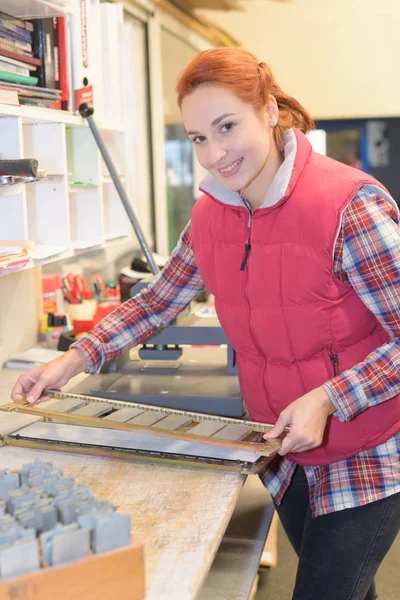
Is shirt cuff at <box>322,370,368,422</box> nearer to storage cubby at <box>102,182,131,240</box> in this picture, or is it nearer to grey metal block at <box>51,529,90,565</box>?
grey metal block at <box>51,529,90,565</box>

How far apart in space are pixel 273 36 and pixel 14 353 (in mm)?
3977

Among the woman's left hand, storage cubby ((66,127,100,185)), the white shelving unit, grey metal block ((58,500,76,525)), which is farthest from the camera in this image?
storage cubby ((66,127,100,185))

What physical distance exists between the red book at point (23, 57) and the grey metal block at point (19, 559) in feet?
4.27

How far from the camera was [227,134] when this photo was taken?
1.36 m

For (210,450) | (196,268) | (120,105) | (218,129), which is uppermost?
(120,105)

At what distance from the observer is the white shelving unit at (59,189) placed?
1.84 meters

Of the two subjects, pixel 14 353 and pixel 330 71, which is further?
pixel 330 71

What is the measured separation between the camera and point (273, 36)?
17.8 feet

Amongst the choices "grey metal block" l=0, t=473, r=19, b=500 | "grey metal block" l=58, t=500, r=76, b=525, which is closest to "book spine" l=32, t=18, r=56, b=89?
"grey metal block" l=0, t=473, r=19, b=500

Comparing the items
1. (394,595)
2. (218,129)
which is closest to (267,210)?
(218,129)

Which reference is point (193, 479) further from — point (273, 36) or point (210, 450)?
point (273, 36)

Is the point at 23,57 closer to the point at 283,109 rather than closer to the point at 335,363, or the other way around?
the point at 283,109

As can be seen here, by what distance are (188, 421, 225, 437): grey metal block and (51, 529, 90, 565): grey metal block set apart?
49 centimetres

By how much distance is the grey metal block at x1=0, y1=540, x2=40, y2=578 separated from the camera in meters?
0.82
